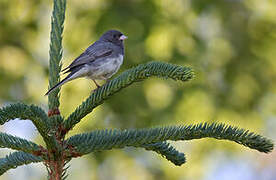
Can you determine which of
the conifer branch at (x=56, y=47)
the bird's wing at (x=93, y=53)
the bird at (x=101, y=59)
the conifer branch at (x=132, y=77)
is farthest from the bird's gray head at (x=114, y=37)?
the conifer branch at (x=132, y=77)

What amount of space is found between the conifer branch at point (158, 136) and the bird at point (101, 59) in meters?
1.70

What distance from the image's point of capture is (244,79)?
466 centimetres

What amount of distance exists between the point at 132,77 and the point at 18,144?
1.56ft

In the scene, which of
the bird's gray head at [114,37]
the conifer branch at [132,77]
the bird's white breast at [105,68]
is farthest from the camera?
the bird's gray head at [114,37]

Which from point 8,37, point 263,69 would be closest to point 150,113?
point 263,69

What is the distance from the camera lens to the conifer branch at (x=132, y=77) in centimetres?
154

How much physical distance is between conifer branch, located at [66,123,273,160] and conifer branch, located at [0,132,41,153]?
0.42ft

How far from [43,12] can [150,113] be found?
4.66 feet

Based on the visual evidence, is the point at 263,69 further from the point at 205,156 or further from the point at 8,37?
the point at 8,37

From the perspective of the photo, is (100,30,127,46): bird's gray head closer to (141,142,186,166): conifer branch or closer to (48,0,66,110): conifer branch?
(48,0,66,110): conifer branch

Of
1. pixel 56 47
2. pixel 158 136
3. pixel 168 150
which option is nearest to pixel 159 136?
pixel 158 136

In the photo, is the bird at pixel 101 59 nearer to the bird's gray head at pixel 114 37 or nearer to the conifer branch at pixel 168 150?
the bird's gray head at pixel 114 37

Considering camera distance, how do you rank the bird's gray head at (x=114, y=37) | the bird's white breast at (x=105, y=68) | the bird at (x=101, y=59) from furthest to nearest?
the bird's gray head at (x=114, y=37) → the bird's white breast at (x=105, y=68) → the bird at (x=101, y=59)

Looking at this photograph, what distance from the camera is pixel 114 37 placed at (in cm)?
415
